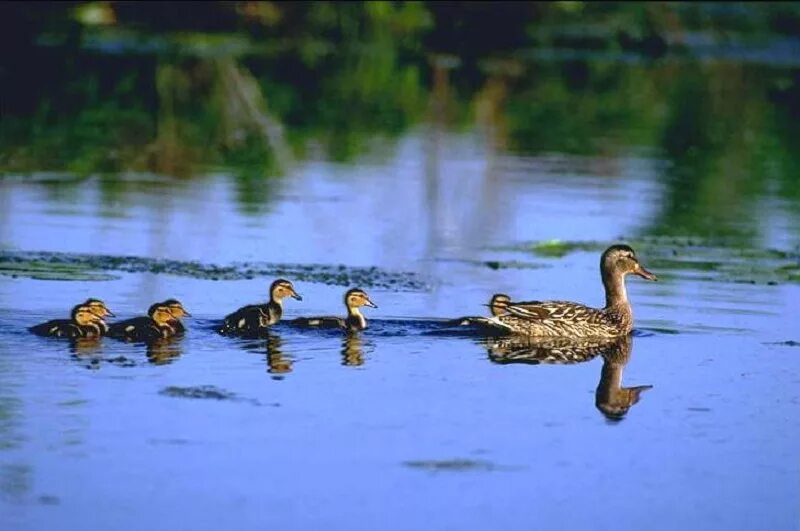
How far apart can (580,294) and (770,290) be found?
129 cm

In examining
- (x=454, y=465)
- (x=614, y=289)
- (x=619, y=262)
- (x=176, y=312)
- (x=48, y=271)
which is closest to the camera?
(x=454, y=465)

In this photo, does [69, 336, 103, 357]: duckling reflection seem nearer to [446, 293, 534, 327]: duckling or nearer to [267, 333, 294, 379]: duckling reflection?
[267, 333, 294, 379]: duckling reflection

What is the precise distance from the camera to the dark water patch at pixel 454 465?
380 inches

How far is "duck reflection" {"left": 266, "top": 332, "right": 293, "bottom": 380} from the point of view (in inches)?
463

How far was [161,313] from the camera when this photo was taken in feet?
41.3

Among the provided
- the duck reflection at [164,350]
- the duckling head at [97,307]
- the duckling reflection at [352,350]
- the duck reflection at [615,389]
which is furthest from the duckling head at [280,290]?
the duck reflection at [615,389]

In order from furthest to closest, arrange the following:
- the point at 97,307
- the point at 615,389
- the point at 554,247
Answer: the point at 554,247
the point at 97,307
the point at 615,389

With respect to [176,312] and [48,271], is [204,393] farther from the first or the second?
[48,271]

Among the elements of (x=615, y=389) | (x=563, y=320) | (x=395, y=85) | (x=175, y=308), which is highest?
(x=395, y=85)

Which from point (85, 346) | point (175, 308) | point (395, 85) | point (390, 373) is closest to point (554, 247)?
point (175, 308)

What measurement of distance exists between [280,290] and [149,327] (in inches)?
50.2

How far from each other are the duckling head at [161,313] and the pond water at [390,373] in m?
0.21

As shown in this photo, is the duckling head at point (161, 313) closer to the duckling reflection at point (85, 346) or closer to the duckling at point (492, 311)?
the duckling reflection at point (85, 346)

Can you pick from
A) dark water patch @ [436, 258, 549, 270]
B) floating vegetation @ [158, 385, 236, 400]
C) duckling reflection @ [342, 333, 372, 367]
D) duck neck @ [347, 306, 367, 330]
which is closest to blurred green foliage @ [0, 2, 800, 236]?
dark water patch @ [436, 258, 549, 270]
